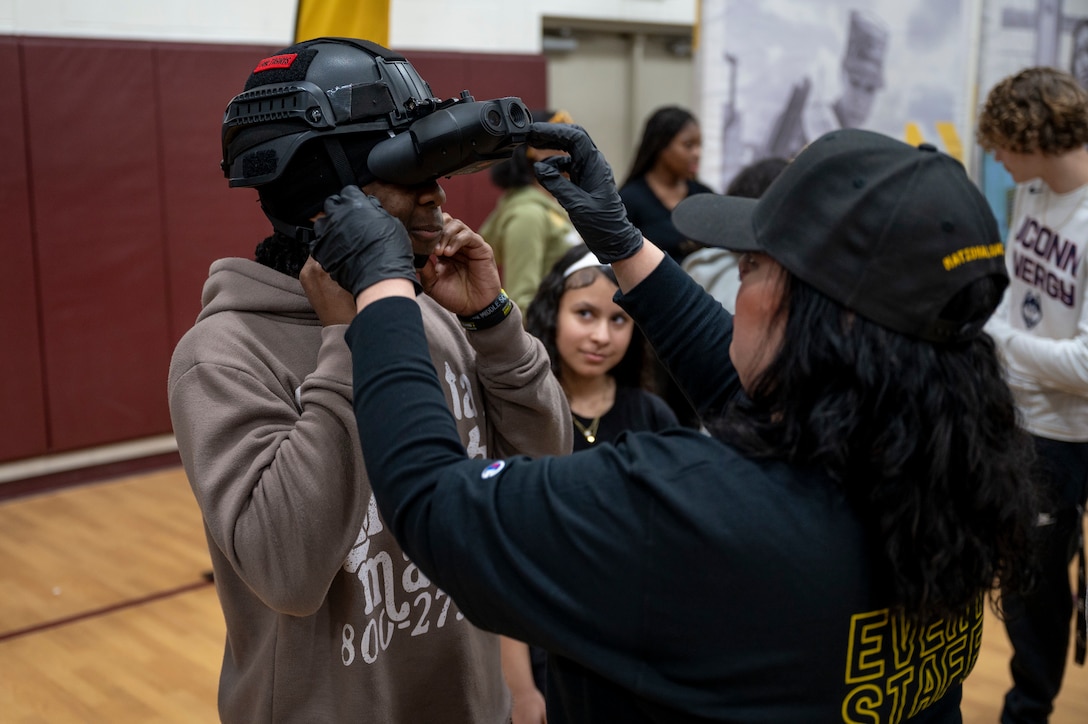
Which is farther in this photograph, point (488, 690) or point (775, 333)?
point (488, 690)

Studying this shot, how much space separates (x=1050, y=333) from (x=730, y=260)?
943 mm

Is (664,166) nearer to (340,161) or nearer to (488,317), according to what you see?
(488,317)

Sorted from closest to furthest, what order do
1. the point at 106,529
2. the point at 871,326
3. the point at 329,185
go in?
1. the point at 871,326
2. the point at 329,185
3. the point at 106,529

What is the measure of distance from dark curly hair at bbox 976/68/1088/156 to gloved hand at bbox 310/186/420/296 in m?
2.27

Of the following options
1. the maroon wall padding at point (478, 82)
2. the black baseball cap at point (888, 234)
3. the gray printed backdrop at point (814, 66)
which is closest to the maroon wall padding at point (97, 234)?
the maroon wall padding at point (478, 82)

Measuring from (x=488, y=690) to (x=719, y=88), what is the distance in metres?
4.07

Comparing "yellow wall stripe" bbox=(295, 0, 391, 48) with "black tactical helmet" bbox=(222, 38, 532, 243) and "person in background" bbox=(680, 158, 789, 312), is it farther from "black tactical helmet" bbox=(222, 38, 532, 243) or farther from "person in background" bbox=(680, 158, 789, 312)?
"black tactical helmet" bbox=(222, 38, 532, 243)

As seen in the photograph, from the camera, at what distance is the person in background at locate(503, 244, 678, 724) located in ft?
8.46

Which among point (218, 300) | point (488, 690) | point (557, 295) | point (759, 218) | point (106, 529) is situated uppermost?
point (759, 218)

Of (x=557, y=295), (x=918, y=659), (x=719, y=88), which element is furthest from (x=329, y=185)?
(x=719, y=88)

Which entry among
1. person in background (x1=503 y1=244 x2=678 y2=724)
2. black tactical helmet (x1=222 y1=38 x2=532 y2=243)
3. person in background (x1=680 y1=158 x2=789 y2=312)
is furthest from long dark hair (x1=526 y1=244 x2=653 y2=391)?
black tactical helmet (x1=222 y1=38 x2=532 y2=243)

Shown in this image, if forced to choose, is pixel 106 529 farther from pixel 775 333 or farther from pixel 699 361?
pixel 775 333

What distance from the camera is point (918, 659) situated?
1122 millimetres

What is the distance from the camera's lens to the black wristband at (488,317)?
142 centimetres
